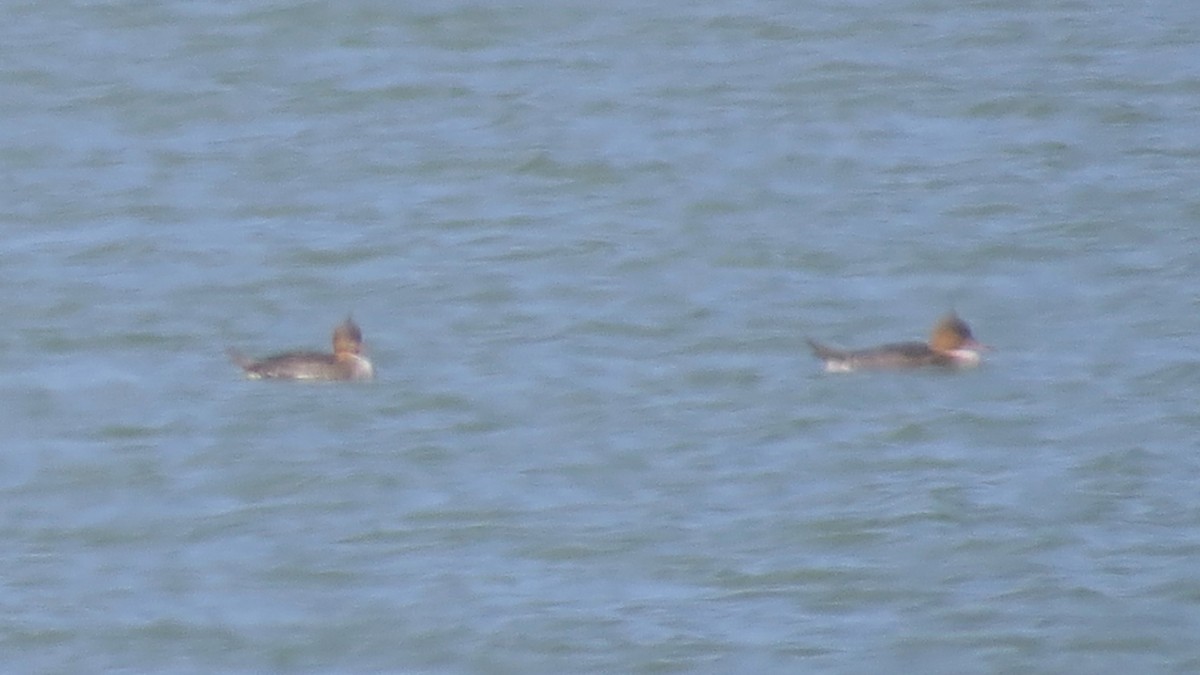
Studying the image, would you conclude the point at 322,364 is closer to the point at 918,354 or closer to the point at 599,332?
the point at 599,332

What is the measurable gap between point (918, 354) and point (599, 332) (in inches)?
55.5

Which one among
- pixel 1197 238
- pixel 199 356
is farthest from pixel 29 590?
pixel 1197 238

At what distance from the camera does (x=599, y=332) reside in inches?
491

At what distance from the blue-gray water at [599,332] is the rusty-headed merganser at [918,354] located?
9 cm

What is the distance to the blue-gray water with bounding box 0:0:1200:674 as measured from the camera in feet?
30.1

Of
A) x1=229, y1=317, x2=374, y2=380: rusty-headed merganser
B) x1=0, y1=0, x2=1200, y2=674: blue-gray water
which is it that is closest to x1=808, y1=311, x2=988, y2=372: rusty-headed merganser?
x1=0, y1=0, x2=1200, y2=674: blue-gray water

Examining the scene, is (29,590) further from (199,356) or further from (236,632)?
(199,356)

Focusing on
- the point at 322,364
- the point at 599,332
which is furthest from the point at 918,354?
the point at 322,364

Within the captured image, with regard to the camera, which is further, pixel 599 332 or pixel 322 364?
pixel 599 332

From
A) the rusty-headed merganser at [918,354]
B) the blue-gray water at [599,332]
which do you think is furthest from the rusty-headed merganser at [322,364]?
the rusty-headed merganser at [918,354]

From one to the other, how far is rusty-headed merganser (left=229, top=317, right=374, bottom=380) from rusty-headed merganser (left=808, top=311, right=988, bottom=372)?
1.75m

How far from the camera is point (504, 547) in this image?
981cm

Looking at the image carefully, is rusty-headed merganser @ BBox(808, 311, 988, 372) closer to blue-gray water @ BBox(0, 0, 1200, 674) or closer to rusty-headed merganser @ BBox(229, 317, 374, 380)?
blue-gray water @ BBox(0, 0, 1200, 674)

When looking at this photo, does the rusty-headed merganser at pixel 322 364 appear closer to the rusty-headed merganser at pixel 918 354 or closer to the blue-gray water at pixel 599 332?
the blue-gray water at pixel 599 332
